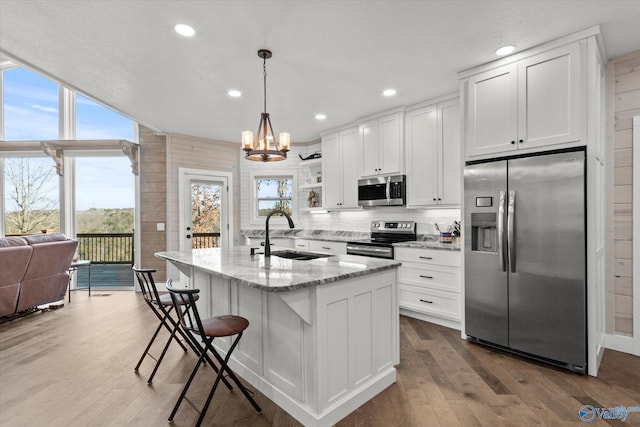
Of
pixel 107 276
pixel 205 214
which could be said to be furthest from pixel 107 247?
pixel 205 214

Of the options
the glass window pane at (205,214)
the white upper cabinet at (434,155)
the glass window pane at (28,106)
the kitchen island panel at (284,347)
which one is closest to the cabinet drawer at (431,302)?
the white upper cabinet at (434,155)

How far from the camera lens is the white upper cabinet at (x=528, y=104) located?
8.30 ft

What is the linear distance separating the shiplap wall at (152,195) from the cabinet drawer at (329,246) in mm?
2654

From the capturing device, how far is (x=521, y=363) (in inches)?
107

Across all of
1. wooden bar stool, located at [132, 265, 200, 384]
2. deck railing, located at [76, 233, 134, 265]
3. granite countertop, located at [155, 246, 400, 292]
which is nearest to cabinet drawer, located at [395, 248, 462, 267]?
granite countertop, located at [155, 246, 400, 292]

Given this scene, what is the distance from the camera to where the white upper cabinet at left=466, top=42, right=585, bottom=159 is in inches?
99.7

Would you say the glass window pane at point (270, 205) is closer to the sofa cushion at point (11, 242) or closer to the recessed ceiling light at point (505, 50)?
the sofa cushion at point (11, 242)

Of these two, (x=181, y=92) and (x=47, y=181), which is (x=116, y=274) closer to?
(x=47, y=181)

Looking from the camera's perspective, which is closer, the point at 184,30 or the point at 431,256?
the point at 184,30

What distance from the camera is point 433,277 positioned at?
12.0ft

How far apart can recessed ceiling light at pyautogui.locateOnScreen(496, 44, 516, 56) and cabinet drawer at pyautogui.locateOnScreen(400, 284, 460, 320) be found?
7.98 ft

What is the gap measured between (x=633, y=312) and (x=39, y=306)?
23.3 ft

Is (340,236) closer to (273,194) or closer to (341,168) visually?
(341,168)

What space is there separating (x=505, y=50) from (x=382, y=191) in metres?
2.20
